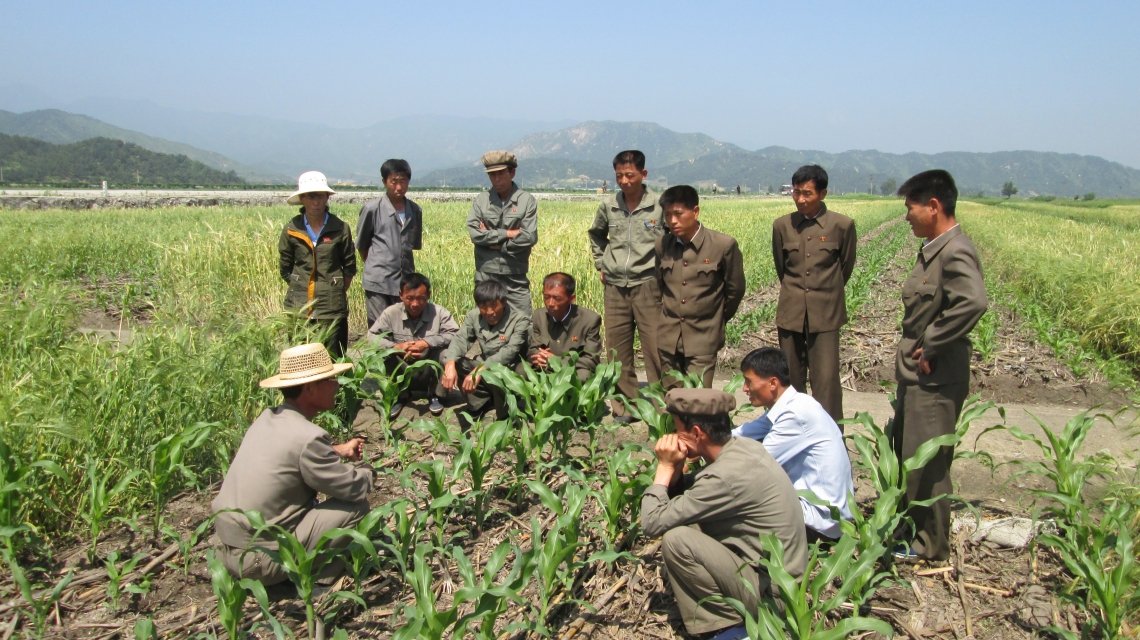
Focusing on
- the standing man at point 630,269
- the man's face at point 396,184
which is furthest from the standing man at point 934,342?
the man's face at point 396,184

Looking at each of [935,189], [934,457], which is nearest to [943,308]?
[935,189]

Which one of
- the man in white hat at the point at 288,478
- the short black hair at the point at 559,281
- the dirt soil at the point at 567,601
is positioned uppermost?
the short black hair at the point at 559,281

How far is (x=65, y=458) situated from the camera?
3.59 metres

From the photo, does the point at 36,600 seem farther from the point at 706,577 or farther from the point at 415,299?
the point at 415,299

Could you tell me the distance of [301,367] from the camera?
3.05 m

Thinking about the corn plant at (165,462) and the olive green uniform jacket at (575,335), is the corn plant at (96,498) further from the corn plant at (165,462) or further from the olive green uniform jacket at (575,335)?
the olive green uniform jacket at (575,335)

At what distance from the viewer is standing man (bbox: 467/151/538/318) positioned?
5.82m

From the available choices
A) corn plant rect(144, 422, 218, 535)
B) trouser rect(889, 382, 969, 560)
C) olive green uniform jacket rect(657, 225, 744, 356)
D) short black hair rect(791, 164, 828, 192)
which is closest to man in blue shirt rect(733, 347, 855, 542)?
trouser rect(889, 382, 969, 560)

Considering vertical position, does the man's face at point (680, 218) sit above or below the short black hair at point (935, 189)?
below

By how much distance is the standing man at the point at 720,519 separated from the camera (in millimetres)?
2637

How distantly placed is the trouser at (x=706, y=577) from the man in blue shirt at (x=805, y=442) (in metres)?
0.60

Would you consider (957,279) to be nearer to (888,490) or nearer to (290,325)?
(888,490)

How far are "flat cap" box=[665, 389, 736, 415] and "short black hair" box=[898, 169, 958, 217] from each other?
1.33 metres

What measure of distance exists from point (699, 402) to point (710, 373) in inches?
77.7
